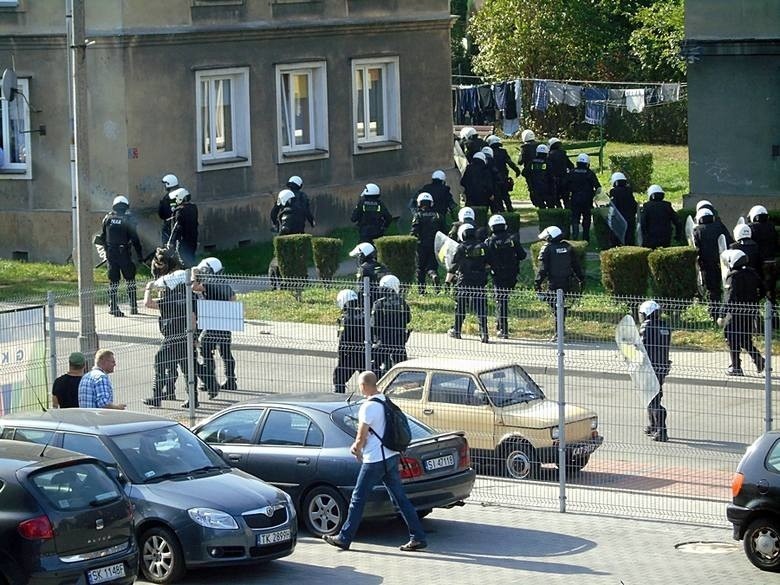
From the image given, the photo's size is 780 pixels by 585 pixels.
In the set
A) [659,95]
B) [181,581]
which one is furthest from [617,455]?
[659,95]

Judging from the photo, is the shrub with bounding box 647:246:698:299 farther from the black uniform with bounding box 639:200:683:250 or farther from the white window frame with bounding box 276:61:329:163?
the white window frame with bounding box 276:61:329:163

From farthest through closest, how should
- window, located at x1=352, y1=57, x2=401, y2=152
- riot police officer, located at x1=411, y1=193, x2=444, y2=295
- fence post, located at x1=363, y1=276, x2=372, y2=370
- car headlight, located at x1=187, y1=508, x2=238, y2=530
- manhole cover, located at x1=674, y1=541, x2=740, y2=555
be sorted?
window, located at x1=352, y1=57, x2=401, y2=152 < riot police officer, located at x1=411, y1=193, x2=444, y2=295 < fence post, located at x1=363, y1=276, x2=372, y2=370 < manhole cover, located at x1=674, y1=541, x2=740, y2=555 < car headlight, located at x1=187, y1=508, x2=238, y2=530

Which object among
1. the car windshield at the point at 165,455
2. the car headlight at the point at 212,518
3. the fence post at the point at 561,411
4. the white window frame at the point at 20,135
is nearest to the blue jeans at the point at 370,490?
the car windshield at the point at 165,455

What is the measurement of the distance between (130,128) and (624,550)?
1796cm

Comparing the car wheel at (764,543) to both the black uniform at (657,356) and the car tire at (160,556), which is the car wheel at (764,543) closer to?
the black uniform at (657,356)

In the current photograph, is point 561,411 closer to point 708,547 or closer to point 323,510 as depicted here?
point 708,547

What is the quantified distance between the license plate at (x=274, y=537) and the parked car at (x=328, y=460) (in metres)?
1.25

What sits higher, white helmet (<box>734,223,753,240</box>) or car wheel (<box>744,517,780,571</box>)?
white helmet (<box>734,223,753,240</box>)

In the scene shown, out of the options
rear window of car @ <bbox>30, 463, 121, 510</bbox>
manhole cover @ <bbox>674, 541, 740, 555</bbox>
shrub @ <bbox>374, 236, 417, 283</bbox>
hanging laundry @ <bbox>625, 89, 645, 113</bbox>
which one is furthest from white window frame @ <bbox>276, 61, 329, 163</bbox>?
rear window of car @ <bbox>30, 463, 121, 510</bbox>

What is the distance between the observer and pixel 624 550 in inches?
547

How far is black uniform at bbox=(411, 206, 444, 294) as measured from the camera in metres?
26.8

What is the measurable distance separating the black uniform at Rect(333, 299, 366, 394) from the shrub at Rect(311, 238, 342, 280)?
9649 mm

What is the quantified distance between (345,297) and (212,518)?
5.28 m

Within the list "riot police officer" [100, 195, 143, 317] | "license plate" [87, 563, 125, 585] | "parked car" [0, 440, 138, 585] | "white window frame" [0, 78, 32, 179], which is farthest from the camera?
"white window frame" [0, 78, 32, 179]
